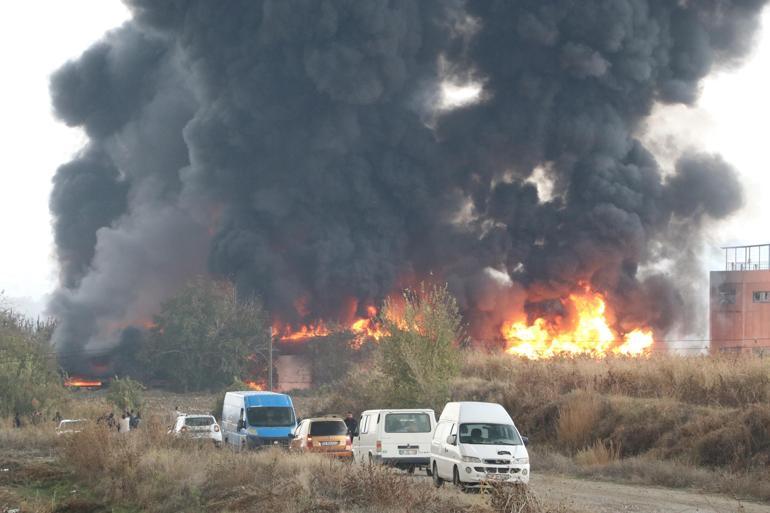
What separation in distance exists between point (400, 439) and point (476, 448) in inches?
282

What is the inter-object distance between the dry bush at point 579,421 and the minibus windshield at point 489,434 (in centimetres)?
1093

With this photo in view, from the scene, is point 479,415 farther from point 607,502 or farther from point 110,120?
point 110,120

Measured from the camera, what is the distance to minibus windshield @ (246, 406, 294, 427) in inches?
1608

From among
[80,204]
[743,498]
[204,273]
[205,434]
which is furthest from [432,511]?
[80,204]

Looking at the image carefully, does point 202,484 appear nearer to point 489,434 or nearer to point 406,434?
point 489,434

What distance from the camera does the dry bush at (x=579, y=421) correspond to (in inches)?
1497

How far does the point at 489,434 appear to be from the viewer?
26984 mm

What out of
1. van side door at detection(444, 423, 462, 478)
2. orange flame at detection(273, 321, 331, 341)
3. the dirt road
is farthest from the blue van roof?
orange flame at detection(273, 321, 331, 341)

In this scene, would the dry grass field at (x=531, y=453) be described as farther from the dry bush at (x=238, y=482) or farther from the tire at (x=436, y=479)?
the tire at (x=436, y=479)

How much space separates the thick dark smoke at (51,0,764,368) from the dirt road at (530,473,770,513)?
45.9 meters

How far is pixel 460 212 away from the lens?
89125 mm

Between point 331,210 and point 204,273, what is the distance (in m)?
14.4

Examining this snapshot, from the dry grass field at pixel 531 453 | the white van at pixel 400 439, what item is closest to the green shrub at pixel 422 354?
the dry grass field at pixel 531 453

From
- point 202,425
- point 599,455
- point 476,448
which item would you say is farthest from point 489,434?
point 202,425
